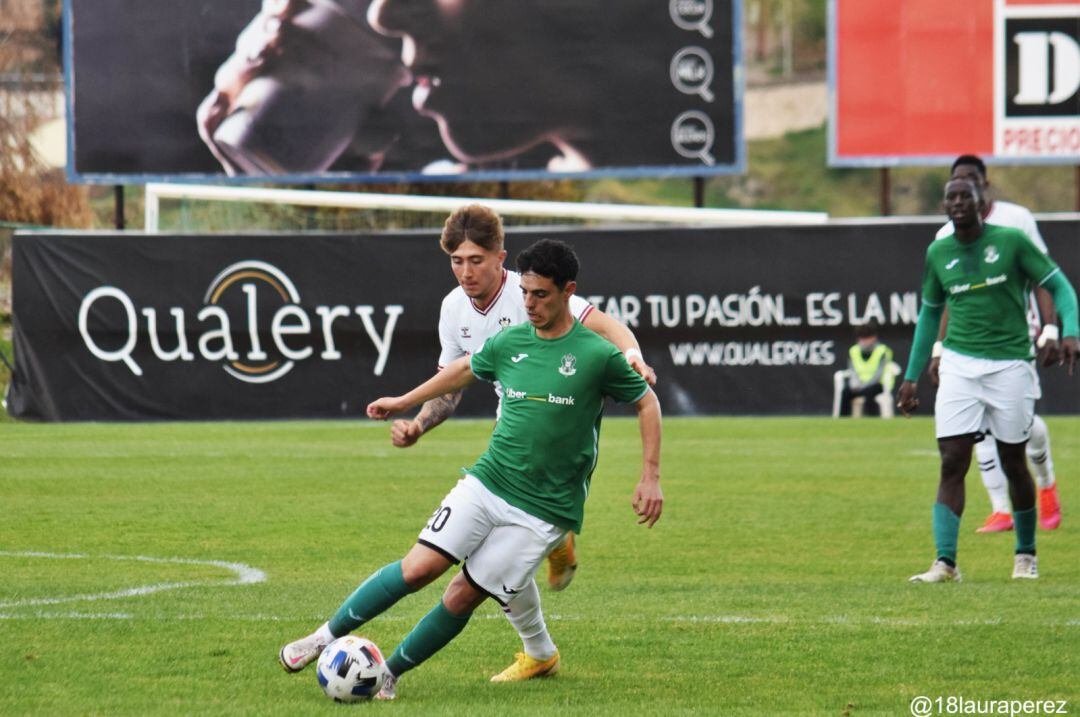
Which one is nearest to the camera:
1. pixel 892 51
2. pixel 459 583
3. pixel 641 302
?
pixel 459 583

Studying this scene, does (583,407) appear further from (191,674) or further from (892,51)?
(892,51)

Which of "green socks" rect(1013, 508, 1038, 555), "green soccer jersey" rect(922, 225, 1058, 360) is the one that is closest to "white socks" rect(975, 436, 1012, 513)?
"green socks" rect(1013, 508, 1038, 555)

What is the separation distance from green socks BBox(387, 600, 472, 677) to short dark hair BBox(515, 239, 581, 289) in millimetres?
1308

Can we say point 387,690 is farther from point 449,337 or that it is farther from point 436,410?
point 449,337

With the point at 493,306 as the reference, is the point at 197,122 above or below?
above

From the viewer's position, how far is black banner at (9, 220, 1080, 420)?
23812mm

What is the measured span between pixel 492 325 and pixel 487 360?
1369 mm

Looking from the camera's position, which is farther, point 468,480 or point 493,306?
point 493,306

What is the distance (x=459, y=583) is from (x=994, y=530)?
6.95 meters

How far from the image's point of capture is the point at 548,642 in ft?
23.1

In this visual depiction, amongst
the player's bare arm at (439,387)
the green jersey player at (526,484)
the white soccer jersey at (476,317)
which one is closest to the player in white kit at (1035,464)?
the white soccer jersey at (476,317)

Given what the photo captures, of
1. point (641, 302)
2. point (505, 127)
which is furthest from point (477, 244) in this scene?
point (505, 127)

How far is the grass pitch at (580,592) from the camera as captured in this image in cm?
671

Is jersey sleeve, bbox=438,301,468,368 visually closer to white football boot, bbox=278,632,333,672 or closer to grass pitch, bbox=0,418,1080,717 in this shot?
grass pitch, bbox=0,418,1080,717
